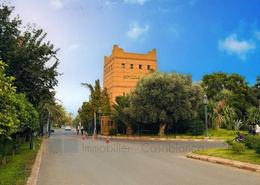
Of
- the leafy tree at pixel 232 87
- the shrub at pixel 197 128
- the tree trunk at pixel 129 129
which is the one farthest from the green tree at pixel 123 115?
the leafy tree at pixel 232 87

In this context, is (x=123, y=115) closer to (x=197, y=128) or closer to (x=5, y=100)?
(x=197, y=128)

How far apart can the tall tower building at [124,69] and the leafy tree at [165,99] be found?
83.7 feet

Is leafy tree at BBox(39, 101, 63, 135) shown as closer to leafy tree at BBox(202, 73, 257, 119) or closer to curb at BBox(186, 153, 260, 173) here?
curb at BBox(186, 153, 260, 173)

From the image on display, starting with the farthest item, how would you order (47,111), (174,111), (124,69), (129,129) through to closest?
(124,69), (47,111), (129,129), (174,111)

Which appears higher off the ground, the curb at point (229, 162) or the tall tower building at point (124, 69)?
the tall tower building at point (124, 69)

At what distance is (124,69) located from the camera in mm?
71375

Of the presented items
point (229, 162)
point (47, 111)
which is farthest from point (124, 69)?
point (229, 162)

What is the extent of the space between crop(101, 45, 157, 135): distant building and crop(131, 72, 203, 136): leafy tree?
25.5 meters

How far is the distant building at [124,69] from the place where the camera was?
7025 centimetres

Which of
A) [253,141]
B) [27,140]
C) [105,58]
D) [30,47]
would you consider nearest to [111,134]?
[27,140]

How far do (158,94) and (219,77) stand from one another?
84.1 feet

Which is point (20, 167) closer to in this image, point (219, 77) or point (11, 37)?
point (11, 37)

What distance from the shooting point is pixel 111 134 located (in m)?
56.4

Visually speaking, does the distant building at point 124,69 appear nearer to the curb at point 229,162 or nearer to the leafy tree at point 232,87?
the leafy tree at point 232,87
